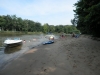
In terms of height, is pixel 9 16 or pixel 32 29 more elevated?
pixel 9 16

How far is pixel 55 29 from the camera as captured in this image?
157750 millimetres

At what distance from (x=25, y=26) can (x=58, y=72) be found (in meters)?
123

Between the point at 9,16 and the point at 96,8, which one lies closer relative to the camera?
the point at 96,8

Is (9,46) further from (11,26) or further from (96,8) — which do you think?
(11,26)

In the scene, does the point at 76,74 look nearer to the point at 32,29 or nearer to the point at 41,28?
the point at 32,29

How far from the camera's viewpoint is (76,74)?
364 inches

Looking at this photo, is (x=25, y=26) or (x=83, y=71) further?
(x=25, y=26)

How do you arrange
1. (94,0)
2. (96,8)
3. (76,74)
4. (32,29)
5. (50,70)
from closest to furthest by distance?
(76,74) < (50,70) < (96,8) < (94,0) < (32,29)

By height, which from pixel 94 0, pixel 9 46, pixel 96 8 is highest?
pixel 94 0

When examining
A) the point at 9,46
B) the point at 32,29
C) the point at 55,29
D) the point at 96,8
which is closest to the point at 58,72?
the point at 96,8

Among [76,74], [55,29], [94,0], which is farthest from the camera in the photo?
[55,29]

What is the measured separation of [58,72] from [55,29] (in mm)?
148476

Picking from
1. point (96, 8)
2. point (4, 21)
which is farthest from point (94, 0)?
point (4, 21)

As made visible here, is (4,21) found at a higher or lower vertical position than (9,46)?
higher
